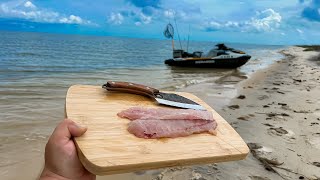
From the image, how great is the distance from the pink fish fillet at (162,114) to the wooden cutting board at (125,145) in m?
Result: 0.07

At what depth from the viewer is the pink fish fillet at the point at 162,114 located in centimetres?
189

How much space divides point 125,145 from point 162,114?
0.51 metres

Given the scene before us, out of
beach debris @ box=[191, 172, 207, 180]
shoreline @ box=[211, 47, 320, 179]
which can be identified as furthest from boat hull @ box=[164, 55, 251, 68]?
beach debris @ box=[191, 172, 207, 180]

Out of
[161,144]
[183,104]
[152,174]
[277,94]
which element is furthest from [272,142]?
[277,94]

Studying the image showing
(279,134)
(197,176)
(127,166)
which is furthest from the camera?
(279,134)

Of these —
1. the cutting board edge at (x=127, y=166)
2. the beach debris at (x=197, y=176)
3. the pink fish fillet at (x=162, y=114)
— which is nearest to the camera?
the cutting board edge at (x=127, y=166)

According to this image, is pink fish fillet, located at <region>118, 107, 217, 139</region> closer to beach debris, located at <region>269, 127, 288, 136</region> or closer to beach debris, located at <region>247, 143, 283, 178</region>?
beach debris, located at <region>247, 143, 283, 178</region>

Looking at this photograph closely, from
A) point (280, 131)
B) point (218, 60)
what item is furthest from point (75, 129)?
point (218, 60)

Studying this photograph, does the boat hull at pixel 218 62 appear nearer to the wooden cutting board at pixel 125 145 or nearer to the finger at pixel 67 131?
the wooden cutting board at pixel 125 145

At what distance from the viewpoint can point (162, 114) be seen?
6.48 ft

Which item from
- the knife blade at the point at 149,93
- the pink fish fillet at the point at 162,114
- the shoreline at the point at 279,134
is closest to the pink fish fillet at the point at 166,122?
the pink fish fillet at the point at 162,114

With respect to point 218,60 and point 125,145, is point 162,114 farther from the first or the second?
point 218,60

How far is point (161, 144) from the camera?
1603 mm

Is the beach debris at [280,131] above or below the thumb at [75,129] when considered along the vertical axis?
below
